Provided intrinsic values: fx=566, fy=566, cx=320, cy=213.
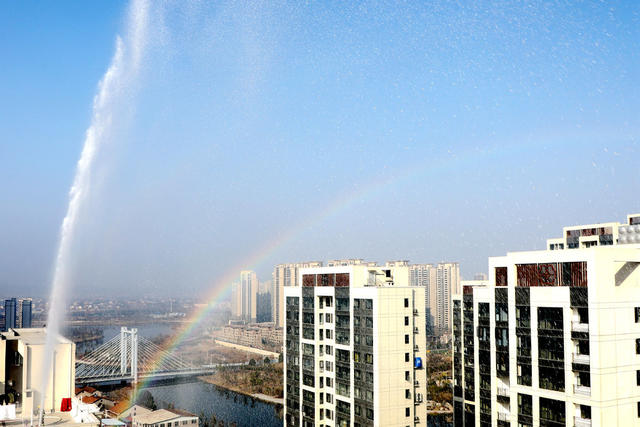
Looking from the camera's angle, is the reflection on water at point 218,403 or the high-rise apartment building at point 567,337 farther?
the reflection on water at point 218,403

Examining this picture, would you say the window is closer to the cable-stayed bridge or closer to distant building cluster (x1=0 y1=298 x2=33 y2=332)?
the cable-stayed bridge

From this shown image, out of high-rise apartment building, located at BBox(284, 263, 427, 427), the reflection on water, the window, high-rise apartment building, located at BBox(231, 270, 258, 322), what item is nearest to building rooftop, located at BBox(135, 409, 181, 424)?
high-rise apartment building, located at BBox(284, 263, 427, 427)

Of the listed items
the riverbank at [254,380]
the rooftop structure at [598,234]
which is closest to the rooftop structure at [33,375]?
the rooftop structure at [598,234]

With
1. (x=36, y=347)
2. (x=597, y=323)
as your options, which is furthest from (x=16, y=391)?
(x=597, y=323)

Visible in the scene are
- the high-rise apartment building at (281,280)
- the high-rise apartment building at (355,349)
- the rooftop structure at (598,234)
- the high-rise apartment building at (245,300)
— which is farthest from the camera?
the high-rise apartment building at (245,300)

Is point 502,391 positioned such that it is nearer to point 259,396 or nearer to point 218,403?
point 218,403

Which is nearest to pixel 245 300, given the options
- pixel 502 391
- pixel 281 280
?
pixel 281 280

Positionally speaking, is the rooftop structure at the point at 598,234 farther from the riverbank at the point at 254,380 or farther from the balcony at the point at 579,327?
the riverbank at the point at 254,380

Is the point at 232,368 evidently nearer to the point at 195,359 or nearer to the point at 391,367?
the point at 195,359
